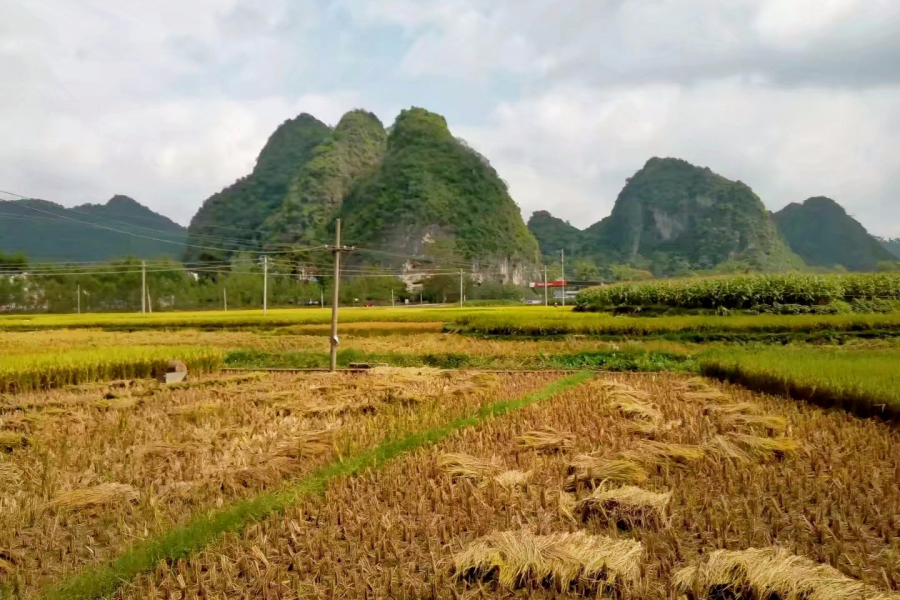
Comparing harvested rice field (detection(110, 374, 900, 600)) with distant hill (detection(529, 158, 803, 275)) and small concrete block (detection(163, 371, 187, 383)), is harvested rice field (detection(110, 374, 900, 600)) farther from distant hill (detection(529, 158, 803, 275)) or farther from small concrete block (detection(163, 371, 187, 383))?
distant hill (detection(529, 158, 803, 275))

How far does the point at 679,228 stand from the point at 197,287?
6259 centimetres

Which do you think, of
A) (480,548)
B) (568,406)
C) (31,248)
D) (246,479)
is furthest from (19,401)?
(31,248)

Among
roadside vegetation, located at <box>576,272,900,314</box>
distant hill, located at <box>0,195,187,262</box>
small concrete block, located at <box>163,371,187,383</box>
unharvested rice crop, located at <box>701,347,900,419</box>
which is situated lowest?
small concrete block, located at <box>163,371,187,383</box>

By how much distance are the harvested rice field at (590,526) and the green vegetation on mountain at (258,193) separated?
2651 inches

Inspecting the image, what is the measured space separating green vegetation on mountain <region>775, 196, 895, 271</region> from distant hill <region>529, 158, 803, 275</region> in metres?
9.83

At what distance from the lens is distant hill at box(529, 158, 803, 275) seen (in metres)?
72.1

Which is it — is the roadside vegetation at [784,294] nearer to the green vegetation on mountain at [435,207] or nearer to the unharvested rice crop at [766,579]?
the unharvested rice crop at [766,579]

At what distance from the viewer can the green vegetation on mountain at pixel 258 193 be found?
241 feet

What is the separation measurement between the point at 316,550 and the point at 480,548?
807 mm

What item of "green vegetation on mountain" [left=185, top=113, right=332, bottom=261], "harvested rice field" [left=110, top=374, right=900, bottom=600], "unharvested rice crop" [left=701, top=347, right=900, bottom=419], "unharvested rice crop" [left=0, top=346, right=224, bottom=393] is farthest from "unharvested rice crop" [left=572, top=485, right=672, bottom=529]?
"green vegetation on mountain" [left=185, top=113, right=332, bottom=261]

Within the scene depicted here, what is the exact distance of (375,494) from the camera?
3.75 m

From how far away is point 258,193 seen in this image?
3258 inches

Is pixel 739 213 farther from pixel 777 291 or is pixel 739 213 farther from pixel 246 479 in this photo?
pixel 246 479

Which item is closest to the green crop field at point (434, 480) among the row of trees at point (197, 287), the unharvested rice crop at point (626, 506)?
the unharvested rice crop at point (626, 506)
